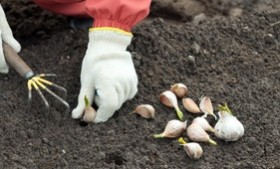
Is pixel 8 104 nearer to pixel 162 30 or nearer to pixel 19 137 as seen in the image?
pixel 19 137

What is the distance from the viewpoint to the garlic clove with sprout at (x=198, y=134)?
1.89m

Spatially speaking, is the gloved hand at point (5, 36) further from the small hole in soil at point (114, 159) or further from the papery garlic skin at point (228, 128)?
the papery garlic skin at point (228, 128)

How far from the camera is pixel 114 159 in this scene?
1.82m

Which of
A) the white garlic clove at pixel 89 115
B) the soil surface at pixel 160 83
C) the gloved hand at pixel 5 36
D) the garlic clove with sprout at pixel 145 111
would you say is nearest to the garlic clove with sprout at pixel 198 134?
the soil surface at pixel 160 83

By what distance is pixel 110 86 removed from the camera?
6.23ft

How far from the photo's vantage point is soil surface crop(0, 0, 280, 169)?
72.2 inches

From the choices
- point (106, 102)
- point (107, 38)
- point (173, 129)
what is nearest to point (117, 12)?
point (107, 38)

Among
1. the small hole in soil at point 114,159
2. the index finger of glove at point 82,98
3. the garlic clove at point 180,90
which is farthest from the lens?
the garlic clove at point 180,90

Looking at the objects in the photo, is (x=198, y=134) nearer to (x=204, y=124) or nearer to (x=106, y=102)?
(x=204, y=124)

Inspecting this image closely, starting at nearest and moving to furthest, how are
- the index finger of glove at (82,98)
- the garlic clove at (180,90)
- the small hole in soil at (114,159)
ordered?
the small hole in soil at (114,159)
the index finger of glove at (82,98)
the garlic clove at (180,90)

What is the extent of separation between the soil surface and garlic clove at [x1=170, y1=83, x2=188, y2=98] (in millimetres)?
32

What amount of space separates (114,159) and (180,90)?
319 mm

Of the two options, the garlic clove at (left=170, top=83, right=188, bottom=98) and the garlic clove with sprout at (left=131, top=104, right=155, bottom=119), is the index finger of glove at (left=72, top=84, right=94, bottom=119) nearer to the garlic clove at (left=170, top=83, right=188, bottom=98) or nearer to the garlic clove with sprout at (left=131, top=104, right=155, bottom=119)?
the garlic clove with sprout at (left=131, top=104, right=155, bottom=119)

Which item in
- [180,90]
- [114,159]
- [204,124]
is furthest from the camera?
[180,90]
